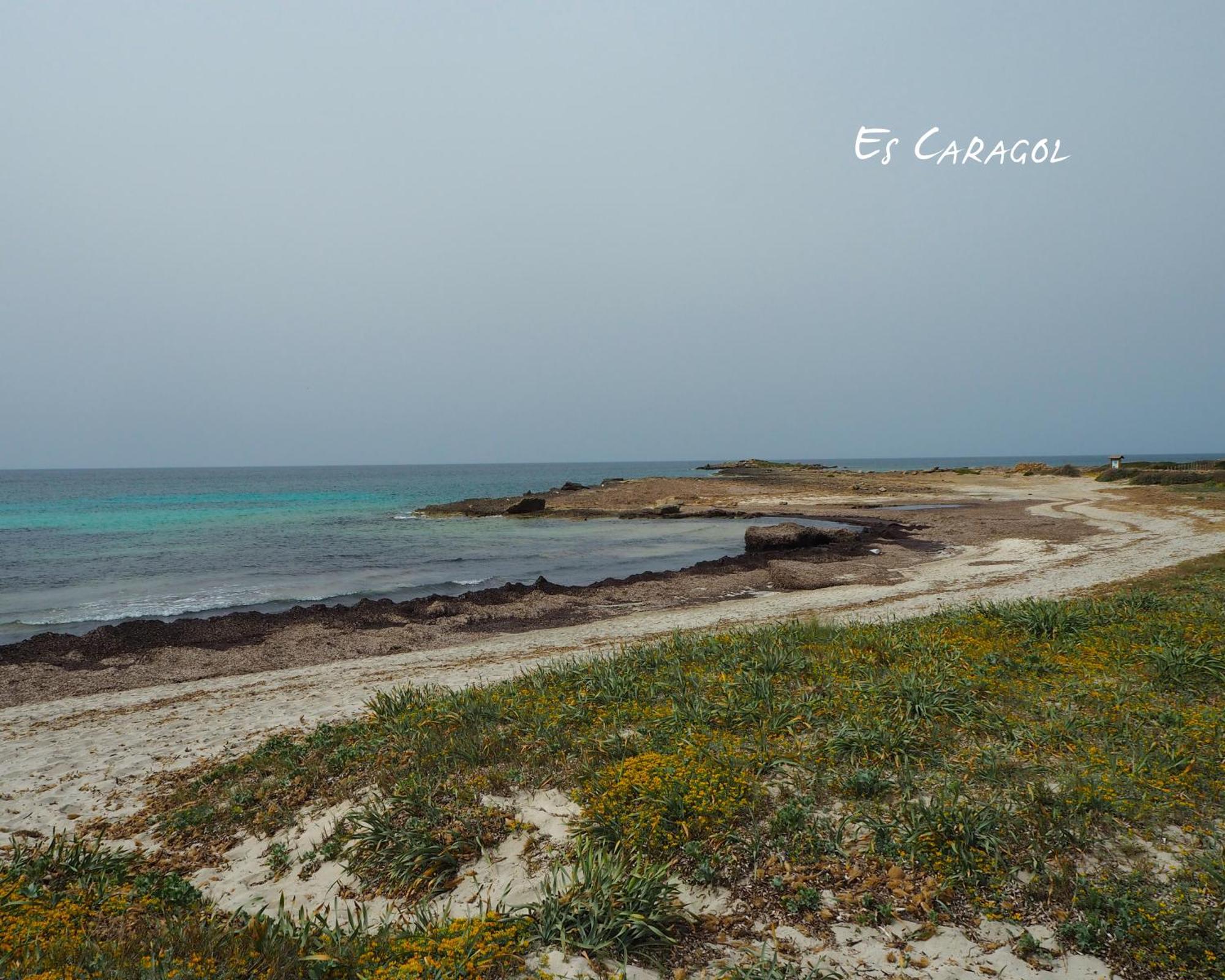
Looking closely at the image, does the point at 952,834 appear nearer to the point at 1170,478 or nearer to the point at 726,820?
the point at 726,820

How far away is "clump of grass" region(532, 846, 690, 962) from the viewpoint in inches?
182

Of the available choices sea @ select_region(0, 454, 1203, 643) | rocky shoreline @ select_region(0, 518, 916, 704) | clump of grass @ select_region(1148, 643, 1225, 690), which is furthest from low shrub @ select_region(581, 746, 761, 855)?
sea @ select_region(0, 454, 1203, 643)

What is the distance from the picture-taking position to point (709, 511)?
177ft

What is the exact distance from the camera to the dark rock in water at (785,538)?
33000 millimetres

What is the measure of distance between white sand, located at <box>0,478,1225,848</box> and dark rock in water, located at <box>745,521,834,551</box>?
6240 mm

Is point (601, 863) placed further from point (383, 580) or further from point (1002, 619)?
point (383, 580)

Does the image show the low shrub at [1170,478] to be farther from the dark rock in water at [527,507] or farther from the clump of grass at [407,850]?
the clump of grass at [407,850]

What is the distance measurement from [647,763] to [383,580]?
24602 millimetres

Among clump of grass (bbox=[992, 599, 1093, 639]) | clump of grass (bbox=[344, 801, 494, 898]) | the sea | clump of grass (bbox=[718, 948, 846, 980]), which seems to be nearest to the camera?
clump of grass (bbox=[718, 948, 846, 980])

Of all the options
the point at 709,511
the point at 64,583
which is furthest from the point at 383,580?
the point at 709,511

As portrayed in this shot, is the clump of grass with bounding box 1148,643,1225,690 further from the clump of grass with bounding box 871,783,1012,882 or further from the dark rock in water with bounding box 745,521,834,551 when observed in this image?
the dark rock in water with bounding box 745,521,834,551

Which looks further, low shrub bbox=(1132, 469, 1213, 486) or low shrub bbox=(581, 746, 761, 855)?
low shrub bbox=(1132, 469, 1213, 486)

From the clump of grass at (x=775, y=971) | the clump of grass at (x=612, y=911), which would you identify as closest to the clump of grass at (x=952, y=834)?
the clump of grass at (x=775, y=971)

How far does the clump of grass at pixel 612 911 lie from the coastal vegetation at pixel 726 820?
0.06 feet
